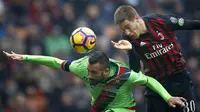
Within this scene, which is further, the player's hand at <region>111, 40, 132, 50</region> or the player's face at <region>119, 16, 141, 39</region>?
the player's face at <region>119, 16, 141, 39</region>

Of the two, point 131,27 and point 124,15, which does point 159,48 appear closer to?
point 131,27

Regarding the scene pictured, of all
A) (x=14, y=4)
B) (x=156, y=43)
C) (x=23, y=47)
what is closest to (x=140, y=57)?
(x=156, y=43)

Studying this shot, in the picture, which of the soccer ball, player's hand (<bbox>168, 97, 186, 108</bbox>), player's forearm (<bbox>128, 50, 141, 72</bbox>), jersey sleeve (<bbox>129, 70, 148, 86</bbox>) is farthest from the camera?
the soccer ball

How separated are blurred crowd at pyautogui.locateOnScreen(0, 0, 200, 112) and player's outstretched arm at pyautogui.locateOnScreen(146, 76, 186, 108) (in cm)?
450

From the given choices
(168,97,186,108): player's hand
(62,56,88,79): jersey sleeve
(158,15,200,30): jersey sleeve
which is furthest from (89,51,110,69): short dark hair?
(158,15,200,30): jersey sleeve

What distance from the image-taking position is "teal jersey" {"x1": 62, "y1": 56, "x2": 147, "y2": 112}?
848 centimetres

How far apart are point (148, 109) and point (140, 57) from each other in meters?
0.75

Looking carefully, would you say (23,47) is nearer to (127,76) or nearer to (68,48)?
(68,48)

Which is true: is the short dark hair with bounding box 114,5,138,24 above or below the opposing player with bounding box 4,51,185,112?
above

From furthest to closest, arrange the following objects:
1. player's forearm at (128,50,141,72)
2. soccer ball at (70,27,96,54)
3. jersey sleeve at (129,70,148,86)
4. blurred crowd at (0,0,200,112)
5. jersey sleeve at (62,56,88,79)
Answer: blurred crowd at (0,0,200,112)
soccer ball at (70,27,96,54)
player's forearm at (128,50,141,72)
jersey sleeve at (62,56,88,79)
jersey sleeve at (129,70,148,86)

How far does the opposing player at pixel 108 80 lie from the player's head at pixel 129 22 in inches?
17.0

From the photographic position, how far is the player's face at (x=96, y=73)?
8.21m

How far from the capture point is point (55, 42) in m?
14.1

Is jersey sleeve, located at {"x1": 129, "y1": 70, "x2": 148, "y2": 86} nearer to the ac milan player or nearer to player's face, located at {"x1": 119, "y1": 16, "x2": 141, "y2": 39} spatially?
the ac milan player
